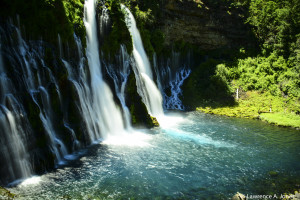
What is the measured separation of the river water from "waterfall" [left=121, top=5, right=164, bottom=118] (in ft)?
17.2

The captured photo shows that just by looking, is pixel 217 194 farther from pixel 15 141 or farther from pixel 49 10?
pixel 49 10

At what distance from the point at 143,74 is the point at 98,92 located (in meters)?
8.03

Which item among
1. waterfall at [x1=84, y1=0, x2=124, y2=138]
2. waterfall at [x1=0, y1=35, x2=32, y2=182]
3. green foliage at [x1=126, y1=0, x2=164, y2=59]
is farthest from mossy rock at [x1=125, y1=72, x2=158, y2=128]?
waterfall at [x1=0, y1=35, x2=32, y2=182]

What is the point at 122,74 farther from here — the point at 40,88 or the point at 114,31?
the point at 40,88

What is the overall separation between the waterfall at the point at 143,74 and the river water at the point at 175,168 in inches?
206

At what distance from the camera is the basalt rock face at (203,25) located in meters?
33.2

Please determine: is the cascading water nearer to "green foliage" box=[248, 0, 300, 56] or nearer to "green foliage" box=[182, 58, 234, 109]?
"green foliage" box=[182, 58, 234, 109]

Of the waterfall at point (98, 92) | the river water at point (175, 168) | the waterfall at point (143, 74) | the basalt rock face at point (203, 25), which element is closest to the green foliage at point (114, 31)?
the waterfall at point (98, 92)

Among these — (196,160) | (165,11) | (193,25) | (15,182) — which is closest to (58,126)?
(15,182)

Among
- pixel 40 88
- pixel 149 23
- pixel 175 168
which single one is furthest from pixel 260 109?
pixel 40 88

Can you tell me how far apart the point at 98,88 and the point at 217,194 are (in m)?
11.9

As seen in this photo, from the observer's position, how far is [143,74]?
25.8 meters

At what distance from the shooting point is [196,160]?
14766 mm

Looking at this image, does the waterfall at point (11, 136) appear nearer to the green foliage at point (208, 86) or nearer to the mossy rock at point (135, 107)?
the mossy rock at point (135, 107)
